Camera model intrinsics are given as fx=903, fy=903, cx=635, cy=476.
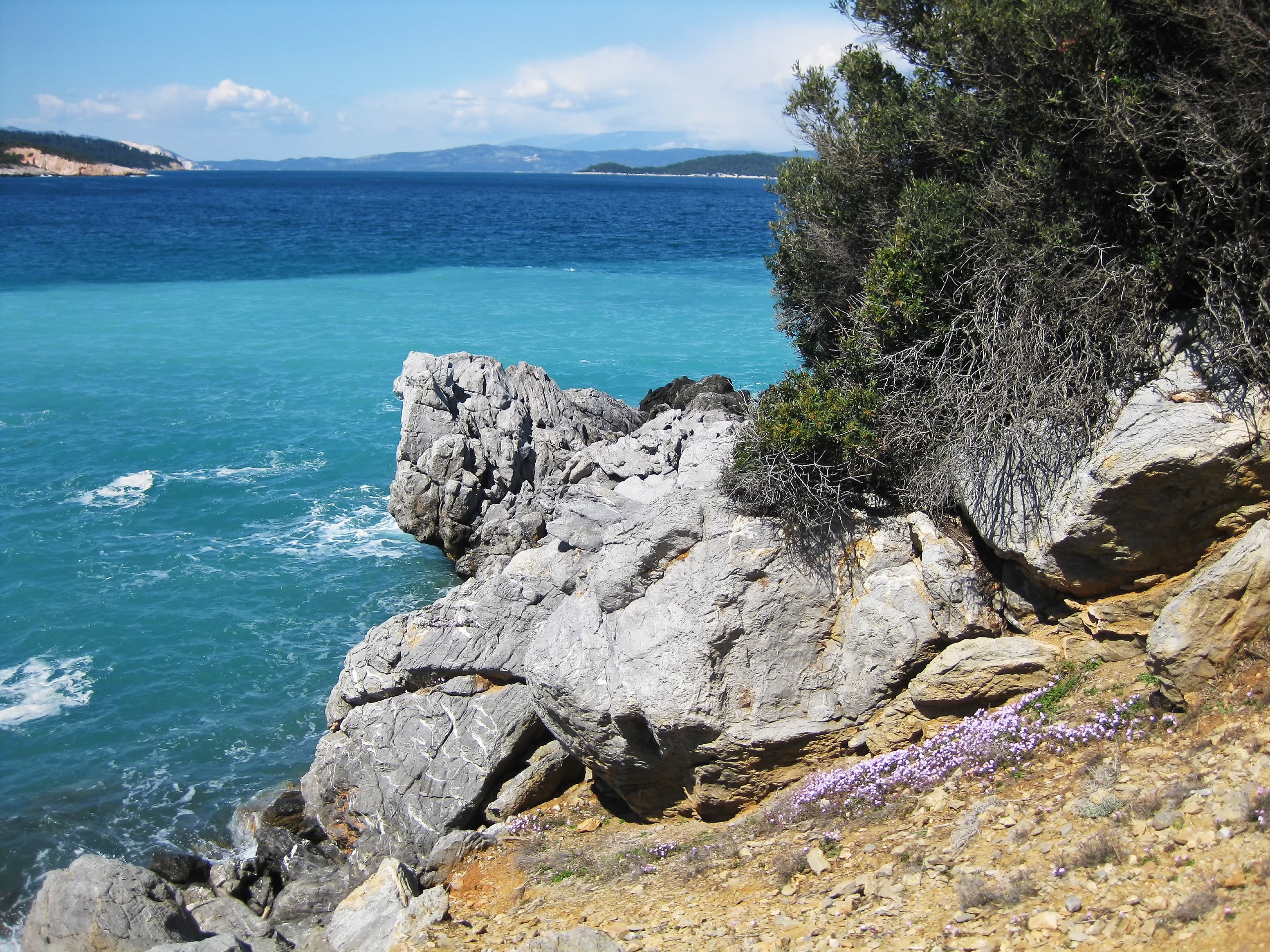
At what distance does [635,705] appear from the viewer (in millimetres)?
10516

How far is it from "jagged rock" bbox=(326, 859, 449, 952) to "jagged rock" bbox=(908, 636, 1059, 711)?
5696 millimetres

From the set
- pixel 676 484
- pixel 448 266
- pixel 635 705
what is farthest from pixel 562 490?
pixel 448 266

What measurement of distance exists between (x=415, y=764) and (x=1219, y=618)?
1001cm

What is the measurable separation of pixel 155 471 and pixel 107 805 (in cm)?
1520

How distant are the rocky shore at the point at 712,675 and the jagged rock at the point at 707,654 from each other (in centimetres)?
3

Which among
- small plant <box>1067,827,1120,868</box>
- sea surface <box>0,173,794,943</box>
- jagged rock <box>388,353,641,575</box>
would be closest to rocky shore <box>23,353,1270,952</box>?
small plant <box>1067,827,1120,868</box>

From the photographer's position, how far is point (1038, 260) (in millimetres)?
10539

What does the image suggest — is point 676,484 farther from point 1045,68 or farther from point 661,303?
point 661,303

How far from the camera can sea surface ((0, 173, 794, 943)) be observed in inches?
613

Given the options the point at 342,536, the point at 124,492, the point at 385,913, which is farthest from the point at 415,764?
the point at 124,492

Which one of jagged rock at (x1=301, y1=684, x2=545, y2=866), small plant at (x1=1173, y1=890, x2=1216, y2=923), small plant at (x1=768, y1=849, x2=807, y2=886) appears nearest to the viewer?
small plant at (x1=1173, y1=890, x2=1216, y2=923)

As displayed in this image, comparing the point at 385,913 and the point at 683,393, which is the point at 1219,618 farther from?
the point at 683,393

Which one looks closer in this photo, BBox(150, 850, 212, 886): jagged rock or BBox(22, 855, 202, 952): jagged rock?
BBox(22, 855, 202, 952): jagged rock

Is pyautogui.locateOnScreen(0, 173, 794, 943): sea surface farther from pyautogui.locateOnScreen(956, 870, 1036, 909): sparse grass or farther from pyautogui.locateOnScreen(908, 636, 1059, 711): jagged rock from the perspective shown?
pyautogui.locateOnScreen(956, 870, 1036, 909): sparse grass
